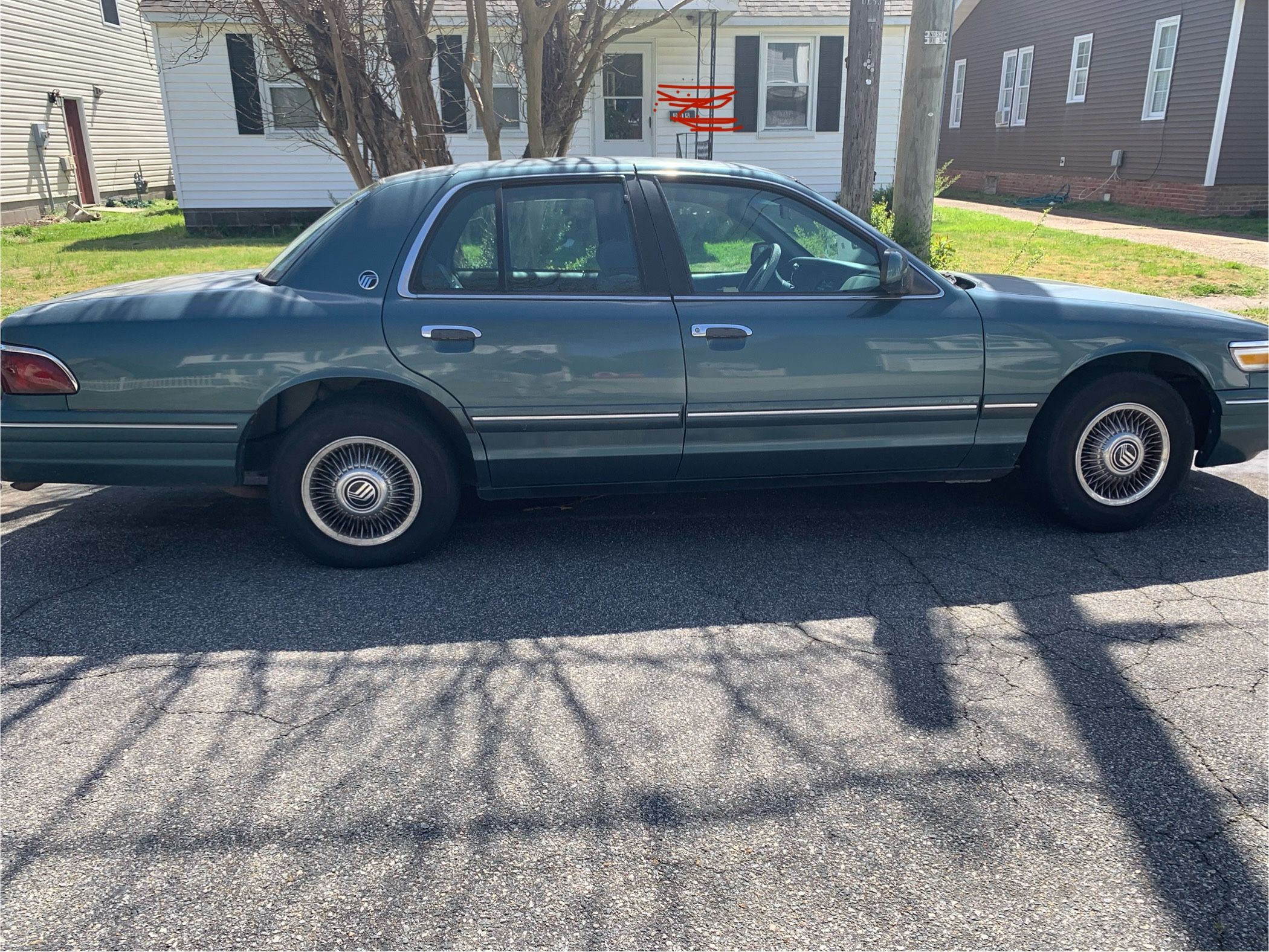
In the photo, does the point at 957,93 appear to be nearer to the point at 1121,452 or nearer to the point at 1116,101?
the point at 1116,101

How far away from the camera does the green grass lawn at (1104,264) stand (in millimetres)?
10758

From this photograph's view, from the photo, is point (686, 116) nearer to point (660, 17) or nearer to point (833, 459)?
point (660, 17)

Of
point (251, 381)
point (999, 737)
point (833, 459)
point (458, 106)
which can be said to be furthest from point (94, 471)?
point (458, 106)

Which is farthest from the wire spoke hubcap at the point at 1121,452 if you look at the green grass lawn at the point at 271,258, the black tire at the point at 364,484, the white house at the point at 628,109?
the white house at the point at 628,109

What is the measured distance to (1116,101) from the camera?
21.6 meters

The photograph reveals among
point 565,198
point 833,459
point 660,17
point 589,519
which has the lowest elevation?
point 589,519

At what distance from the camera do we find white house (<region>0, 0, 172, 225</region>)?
1850cm

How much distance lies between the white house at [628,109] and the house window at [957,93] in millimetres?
13392

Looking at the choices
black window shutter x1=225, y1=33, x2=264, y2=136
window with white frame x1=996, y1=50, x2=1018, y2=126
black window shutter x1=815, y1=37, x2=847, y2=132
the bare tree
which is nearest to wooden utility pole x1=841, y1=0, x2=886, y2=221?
the bare tree

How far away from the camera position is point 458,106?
1602 centimetres

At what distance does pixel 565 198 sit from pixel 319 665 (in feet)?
7.13

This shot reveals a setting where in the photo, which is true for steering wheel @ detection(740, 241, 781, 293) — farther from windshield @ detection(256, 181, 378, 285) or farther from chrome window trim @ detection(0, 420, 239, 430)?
chrome window trim @ detection(0, 420, 239, 430)

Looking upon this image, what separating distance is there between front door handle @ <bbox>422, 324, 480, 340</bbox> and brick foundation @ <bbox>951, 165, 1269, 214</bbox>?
18593 mm

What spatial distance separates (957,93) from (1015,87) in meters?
3.45
